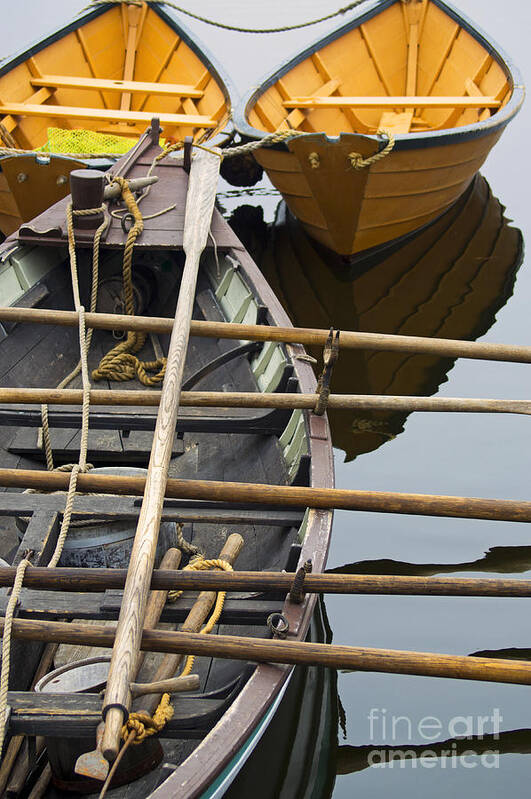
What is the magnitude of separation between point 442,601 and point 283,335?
1.91m

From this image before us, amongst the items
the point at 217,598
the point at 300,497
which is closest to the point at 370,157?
the point at 300,497

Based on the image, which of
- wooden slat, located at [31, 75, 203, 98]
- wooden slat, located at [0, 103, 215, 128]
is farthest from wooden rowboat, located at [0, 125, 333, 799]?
wooden slat, located at [31, 75, 203, 98]

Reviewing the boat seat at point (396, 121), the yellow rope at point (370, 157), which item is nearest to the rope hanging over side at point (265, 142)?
the yellow rope at point (370, 157)

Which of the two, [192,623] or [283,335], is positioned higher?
[283,335]

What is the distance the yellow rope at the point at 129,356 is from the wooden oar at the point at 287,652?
2.76 meters

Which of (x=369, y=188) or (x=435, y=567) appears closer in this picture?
(x=435, y=567)

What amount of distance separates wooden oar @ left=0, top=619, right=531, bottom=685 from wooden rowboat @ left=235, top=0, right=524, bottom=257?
16.7 ft

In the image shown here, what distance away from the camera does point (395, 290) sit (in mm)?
8234

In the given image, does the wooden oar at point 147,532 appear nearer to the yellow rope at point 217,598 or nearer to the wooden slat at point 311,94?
the yellow rope at point 217,598

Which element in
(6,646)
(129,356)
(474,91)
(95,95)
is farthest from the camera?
(95,95)

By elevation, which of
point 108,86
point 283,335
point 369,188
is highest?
point 108,86

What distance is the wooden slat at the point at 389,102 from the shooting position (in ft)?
A: 27.6

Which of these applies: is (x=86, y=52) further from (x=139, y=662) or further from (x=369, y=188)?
(x=139, y=662)

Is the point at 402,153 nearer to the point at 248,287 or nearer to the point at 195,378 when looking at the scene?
the point at 248,287
